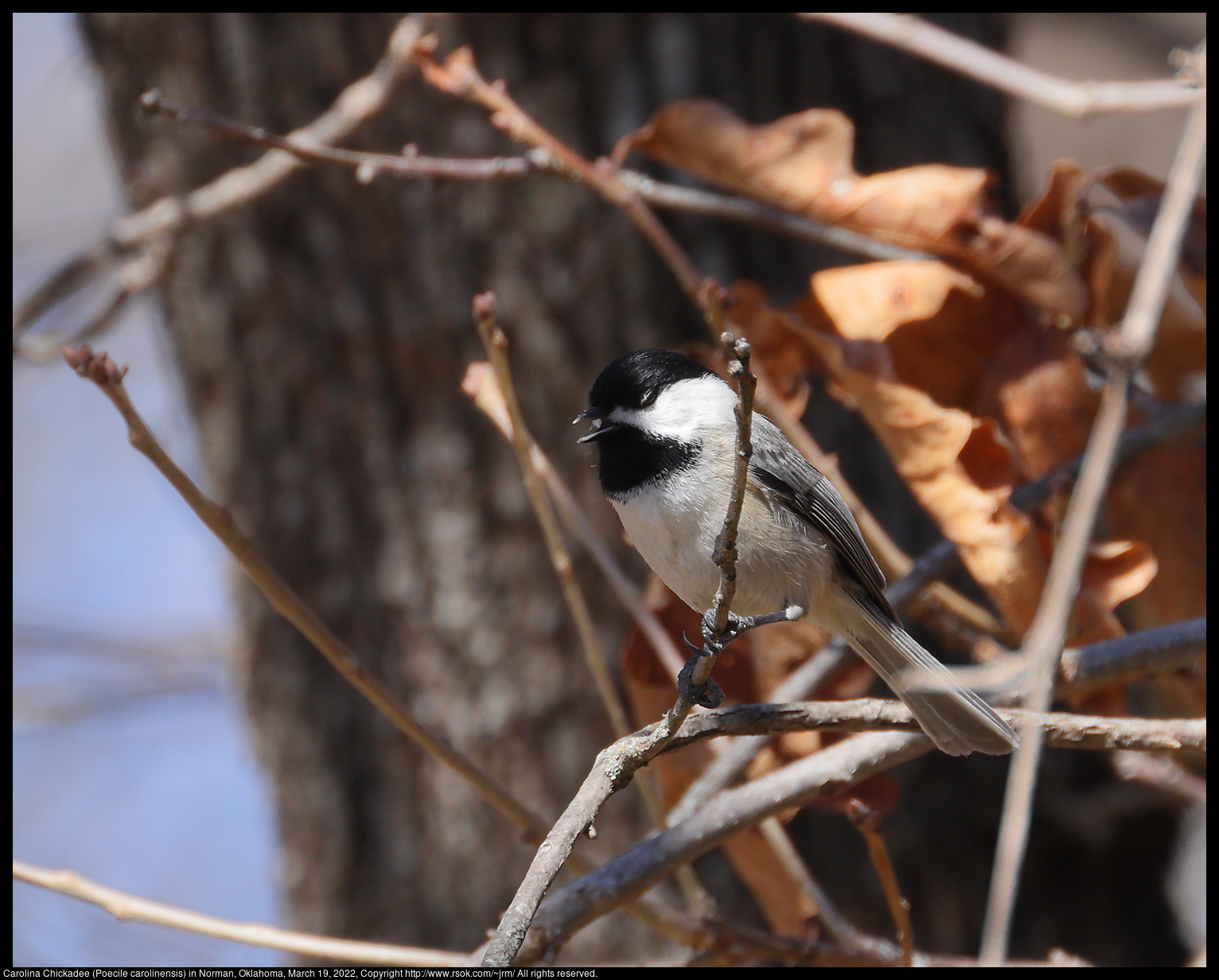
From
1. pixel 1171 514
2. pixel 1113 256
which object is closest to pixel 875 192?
pixel 1113 256

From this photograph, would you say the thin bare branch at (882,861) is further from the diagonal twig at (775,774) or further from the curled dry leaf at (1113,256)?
the curled dry leaf at (1113,256)

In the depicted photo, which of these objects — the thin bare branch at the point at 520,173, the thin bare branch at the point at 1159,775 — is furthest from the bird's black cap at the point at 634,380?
the thin bare branch at the point at 1159,775

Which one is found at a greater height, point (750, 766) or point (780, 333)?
point (780, 333)

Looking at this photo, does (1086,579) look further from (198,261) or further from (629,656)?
(198,261)

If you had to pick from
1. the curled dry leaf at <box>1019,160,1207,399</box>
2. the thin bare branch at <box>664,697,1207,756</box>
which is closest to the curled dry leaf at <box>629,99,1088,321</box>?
the curled dry leaf at <box>1019,160,1207,399</box>

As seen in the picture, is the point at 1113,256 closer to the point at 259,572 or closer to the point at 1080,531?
the point at 1080,531

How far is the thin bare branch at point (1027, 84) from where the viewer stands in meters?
1.46

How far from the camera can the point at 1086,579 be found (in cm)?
174

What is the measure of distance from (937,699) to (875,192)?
2.97ft

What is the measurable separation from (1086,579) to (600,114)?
159 centimetres
